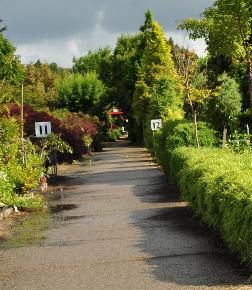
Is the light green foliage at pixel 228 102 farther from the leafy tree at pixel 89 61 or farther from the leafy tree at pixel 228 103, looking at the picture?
the leafy tree at pixel 89 61

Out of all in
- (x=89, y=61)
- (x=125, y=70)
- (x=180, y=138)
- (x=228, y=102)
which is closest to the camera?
(x=180, y=138)

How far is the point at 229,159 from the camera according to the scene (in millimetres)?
12484

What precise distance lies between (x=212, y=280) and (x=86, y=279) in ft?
5.48

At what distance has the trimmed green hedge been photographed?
7.41m

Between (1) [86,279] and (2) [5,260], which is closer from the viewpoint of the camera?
(1) [86,279]

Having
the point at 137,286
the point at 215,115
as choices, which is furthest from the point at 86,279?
the point at 215,115

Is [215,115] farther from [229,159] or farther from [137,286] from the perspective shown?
[137,286]

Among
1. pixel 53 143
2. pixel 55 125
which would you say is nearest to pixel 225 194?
pixel 53 143

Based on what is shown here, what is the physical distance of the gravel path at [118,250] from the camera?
734 centimetres

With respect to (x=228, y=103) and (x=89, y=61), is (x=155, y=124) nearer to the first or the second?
(x=228, y=103)

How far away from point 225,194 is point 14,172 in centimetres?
992

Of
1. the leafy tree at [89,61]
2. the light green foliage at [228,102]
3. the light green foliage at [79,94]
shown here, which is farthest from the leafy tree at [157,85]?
the leafy tree at [89,61]

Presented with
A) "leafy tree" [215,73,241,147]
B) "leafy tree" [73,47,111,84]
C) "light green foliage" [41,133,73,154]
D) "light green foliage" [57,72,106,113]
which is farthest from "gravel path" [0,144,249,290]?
"leafy tree" [73,47,111,84]

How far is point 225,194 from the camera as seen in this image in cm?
870
